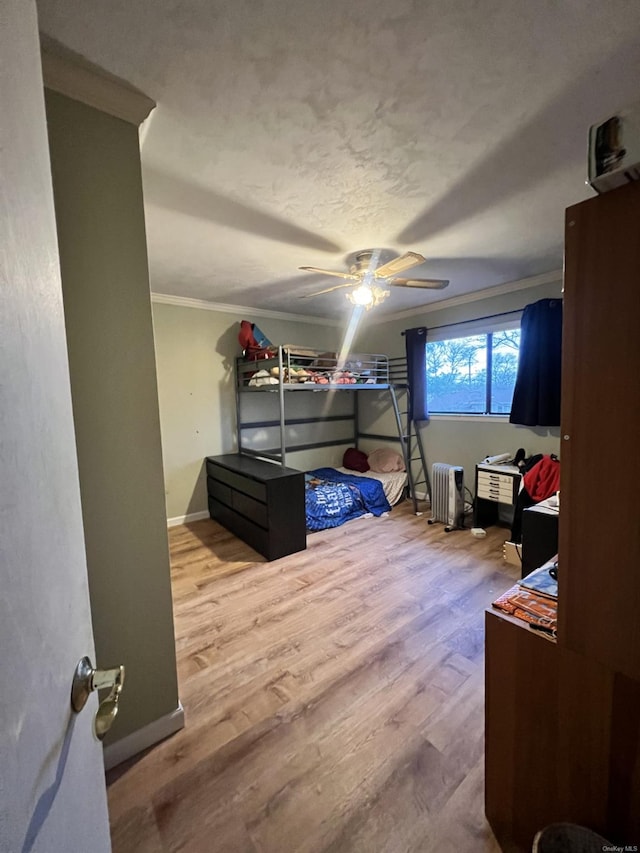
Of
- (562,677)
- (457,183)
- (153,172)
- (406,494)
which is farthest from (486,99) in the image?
(406,494)

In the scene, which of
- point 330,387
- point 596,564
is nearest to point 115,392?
point 596,564

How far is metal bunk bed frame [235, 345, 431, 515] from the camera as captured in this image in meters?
3.30

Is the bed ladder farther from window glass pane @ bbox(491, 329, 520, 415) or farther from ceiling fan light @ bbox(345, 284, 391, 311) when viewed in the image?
ceiling fan light @ bbox(345, 284, 391, 311)

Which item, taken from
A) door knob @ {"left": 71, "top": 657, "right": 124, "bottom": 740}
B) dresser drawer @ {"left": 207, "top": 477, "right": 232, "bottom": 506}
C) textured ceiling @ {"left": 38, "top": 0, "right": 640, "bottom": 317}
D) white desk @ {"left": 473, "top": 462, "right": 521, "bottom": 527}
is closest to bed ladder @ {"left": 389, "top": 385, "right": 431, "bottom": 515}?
white desk @ {"left": 473, "top": 462, "right": 521, "bottom": 527}

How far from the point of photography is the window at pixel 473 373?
3.45 metres

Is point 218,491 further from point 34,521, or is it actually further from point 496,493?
point 34,521

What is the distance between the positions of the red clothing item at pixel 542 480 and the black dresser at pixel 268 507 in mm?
1861

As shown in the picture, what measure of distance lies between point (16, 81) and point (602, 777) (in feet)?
5.74

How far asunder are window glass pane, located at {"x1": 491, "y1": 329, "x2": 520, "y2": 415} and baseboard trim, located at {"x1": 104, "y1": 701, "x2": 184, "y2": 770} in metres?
3.49

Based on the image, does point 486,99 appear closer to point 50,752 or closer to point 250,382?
point 50,752

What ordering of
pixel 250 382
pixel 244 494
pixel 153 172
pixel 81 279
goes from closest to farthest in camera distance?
pixel 81 279
pixel 153 172
pixel 244 494
pixel 250 382

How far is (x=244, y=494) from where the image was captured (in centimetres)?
313

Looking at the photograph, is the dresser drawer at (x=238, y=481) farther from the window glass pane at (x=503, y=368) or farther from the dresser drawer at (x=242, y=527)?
the window glass pane at (x=503, y=368)

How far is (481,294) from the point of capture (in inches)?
137
